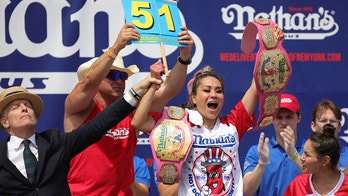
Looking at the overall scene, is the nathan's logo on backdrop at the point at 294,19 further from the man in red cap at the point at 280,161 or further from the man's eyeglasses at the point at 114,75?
the man's eyeglasses at the point at 114,75

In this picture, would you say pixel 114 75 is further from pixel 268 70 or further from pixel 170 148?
pixel 268 70

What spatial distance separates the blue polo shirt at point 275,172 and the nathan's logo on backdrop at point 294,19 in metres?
1.06

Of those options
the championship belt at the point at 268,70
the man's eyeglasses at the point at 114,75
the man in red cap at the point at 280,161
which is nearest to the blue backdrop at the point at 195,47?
the man in red cap at the point at 280,161

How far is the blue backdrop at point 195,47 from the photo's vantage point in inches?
240

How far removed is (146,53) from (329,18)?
4.64 feet

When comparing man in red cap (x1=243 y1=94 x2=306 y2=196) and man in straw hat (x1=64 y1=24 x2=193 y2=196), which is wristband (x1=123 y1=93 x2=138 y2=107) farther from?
man in red cap (x1=243 y1=94 x2=306 y2=196)

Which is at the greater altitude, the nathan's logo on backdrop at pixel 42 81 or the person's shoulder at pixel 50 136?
the nathan's logo on backdrop at pixel 42 81

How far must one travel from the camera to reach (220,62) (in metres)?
6.26

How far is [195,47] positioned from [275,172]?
1180mm

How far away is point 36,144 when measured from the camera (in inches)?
171

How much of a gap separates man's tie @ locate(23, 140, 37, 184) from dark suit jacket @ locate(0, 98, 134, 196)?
3 cm

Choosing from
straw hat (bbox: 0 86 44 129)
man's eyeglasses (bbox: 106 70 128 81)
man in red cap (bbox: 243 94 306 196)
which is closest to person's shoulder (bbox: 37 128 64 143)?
straw hat (bbox: 0 86 44 129)

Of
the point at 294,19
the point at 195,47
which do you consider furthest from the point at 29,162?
the point at 294,19

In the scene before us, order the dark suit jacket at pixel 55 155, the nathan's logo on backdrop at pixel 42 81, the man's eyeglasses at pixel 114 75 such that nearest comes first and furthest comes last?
1. the dark suit jacket at pixel 55 155
2. the man's eyeglasses at pixel 114 75
3. the nathan's logo on backdrop at pixel 42 81
